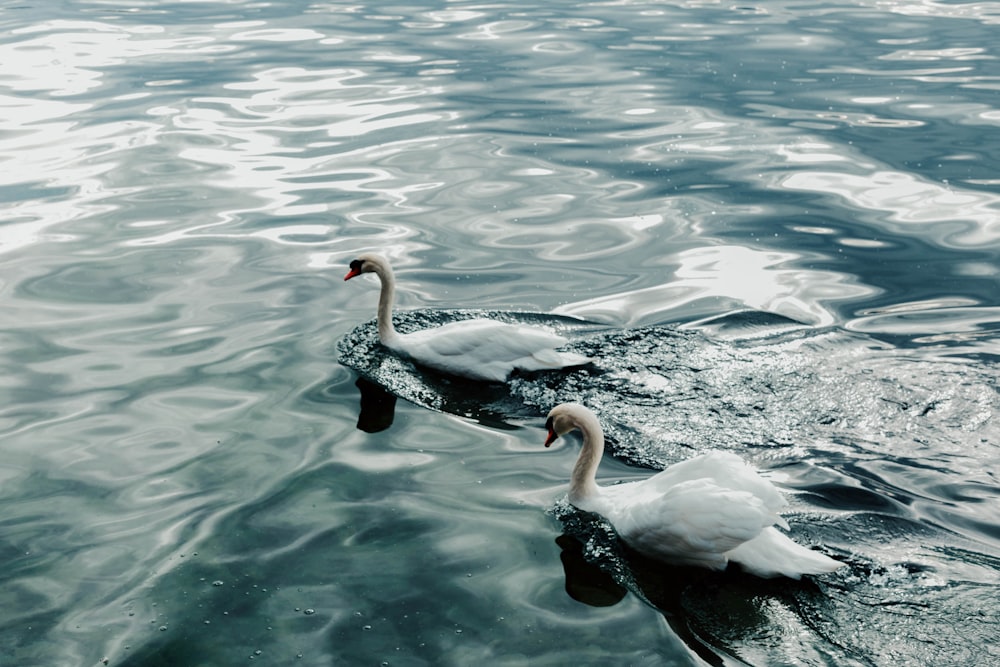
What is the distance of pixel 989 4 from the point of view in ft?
94.1

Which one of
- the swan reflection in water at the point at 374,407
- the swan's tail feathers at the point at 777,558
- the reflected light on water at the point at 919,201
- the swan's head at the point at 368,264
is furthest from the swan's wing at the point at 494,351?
the reflected light on water at the point at 919,201

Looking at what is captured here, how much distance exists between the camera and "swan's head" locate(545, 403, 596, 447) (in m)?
8.21

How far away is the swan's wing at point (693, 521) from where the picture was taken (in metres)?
6.88

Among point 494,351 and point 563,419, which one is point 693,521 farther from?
point 494,351

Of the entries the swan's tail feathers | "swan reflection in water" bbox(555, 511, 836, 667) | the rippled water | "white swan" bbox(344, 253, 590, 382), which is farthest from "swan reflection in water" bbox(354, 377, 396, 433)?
the swan's tail feathers

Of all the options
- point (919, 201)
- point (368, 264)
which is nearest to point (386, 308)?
point (368, 264)

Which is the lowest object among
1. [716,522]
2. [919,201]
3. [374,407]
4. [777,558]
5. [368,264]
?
[374,407]

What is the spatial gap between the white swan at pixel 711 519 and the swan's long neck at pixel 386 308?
138 inches

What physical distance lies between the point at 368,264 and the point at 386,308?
0.62 m

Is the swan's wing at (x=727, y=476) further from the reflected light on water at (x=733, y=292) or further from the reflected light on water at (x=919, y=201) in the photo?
the reflected light on water at (x=919, y=201)

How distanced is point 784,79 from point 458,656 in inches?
651

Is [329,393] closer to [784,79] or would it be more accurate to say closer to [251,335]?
[251,335]

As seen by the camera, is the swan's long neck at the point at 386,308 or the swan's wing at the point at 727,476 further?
the swan's long neck at the point at 386,308

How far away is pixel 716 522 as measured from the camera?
693cm
